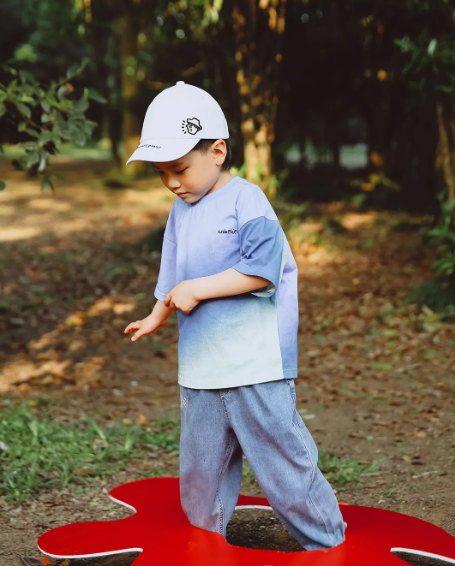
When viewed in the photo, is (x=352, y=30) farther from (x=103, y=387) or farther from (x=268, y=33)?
(x=103, y=387)

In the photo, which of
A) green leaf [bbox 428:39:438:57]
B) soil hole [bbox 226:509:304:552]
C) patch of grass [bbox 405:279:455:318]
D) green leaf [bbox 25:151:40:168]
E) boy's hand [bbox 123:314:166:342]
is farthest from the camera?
patch of grass [bbox 405:279:455:318]

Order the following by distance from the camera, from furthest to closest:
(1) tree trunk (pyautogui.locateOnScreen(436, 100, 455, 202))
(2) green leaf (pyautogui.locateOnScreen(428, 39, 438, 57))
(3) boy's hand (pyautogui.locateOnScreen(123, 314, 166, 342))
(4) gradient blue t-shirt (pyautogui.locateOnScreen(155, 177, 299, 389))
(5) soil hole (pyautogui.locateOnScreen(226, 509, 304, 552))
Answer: (1) tree trunk (pyautogui.locateOnScreen(436, 100, 455, 202)) < (2) green leaf (pyautogui.locateOnScreen(428, 39, 438, 57)) < (5) soil hole (pyautogui.locateOnScreen(226, 509, 304, 552)) < (3) boy's hand (pyautogui.locateOnScreen(123, 314, 166, 342)) < (4) gradient blue t-shirt (pyautogui.locateOnScreen(155, 177, 299, 389))

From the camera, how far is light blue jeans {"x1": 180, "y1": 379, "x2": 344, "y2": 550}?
2297 millimetres

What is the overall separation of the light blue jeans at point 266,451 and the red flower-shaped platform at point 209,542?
0.10 m

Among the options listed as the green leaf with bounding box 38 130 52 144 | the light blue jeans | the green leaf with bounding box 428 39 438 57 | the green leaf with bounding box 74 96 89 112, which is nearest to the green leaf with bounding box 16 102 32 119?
the green leaf with bounding box 38 130 52 144

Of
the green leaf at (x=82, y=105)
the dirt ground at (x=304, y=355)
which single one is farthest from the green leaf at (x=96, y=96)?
the dirt ground at (x=304, y=355)

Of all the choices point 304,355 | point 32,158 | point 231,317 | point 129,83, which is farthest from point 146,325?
point 129,83

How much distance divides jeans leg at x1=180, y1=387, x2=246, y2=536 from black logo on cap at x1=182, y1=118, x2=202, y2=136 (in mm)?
884

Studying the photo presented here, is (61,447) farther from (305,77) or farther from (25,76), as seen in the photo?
(305,77)

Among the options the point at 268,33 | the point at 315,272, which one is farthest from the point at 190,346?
the point at 268,33

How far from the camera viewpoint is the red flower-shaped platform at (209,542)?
2.33m

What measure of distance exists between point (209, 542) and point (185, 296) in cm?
91

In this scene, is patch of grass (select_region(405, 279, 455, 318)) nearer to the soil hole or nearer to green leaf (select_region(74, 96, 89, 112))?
the soil hole

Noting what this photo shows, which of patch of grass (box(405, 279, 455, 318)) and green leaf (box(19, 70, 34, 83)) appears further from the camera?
patch of grass (box(405, 279, 455, 318))
